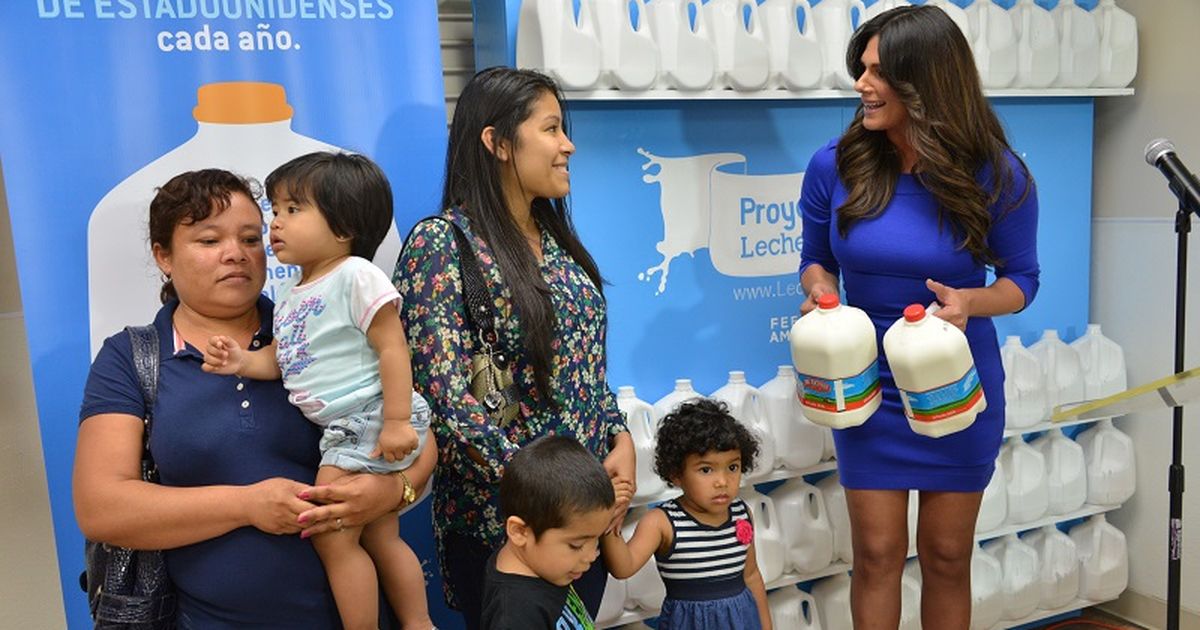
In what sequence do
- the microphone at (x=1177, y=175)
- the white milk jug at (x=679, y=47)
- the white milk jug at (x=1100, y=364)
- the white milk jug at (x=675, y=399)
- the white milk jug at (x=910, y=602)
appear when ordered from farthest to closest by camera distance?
the white milk jug at (x=1100, y=364) < the white milk jug at (x=910, y=602) < the white milk jug at (x=675, y=399) < the white milk jug at (x=679, y=47) < the microphone at (x=1177, y=175)

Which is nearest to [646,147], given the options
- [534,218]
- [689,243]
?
[689,243]

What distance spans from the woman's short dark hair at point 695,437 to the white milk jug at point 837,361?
0.75ft

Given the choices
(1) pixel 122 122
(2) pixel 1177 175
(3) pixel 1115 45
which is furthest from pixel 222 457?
(3) pixel 1115 45

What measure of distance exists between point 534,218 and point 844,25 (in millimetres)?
1320

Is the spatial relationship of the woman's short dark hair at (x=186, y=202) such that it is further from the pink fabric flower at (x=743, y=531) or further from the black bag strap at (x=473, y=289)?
the pink fabric flower at (x=743, y=531)

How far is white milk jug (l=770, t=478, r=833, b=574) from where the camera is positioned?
119 inches

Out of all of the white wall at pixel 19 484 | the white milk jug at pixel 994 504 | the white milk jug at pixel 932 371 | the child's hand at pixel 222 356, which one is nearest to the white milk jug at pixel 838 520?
the white milk jug at pixel 994 504

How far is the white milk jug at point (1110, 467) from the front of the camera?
11.6 feet

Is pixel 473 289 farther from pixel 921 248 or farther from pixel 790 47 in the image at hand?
pixel 790 47

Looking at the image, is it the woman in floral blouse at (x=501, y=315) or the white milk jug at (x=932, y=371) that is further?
the white milk jug at (x=932, y=371)

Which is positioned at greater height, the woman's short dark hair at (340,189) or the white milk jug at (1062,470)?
the woman's short dark hair at (340,189)

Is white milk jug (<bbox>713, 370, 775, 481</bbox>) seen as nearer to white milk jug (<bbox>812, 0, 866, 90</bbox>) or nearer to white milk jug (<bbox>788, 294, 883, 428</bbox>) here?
white milk jug (<bbox>788, 294, 883, 428</bbox>)

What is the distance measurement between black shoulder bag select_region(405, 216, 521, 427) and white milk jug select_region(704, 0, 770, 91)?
1169 millimetres

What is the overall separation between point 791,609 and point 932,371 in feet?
4.20
